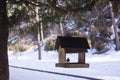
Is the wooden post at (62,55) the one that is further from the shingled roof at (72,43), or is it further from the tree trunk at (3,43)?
the tree trunk at (3,43)

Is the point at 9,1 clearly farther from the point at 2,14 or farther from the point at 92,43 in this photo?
the point at 92,43

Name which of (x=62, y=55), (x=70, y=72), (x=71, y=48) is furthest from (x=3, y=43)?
(x=62, y=55)

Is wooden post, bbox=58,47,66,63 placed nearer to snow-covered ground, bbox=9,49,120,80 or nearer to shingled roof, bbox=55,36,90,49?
shingled roof, bbox=55,36,90,49

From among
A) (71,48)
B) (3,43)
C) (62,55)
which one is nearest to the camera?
(3,43)

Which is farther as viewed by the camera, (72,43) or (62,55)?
(62,55)

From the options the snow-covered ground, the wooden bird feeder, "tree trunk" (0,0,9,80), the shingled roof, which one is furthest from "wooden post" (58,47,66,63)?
"tree trunk" (0,0,9,80)

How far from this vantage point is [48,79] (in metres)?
12.7

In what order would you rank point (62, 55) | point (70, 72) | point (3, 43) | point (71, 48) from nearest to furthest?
point (3, 43) < point (70, 72) < point (71, 48) < point (62, 55)

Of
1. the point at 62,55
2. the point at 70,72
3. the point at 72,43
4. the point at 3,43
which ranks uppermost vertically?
the point at 3,43

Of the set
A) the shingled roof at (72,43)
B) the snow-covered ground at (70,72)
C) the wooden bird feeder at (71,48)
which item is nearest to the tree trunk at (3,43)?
the snow-covered ground at (70,72)

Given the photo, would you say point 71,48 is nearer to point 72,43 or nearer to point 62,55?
point 72,43

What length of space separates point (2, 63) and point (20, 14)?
6.37ft

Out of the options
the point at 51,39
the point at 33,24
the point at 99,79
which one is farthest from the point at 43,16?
the point at 51,39

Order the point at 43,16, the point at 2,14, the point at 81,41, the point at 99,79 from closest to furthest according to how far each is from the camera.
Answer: the point at 2,14 < the point at 43,16 < the point at 99,79 < the point at 81,41
